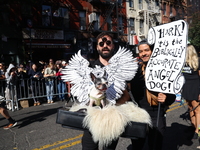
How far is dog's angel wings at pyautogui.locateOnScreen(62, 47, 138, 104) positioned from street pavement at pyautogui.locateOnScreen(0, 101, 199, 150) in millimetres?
1769

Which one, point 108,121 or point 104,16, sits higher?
point 104,16

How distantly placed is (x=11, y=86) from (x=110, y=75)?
5.85 metres

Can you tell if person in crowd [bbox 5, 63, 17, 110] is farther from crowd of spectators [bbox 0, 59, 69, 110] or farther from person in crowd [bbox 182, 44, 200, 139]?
person in crowd [bbox 182, 44, 200, 139]

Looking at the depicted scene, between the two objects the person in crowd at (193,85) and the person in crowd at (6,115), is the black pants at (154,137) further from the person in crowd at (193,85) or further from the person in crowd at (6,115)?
the person in crowd at (6,115)

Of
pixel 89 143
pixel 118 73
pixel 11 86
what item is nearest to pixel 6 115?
pixel 11 86

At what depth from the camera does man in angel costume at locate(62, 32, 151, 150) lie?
1769 mm

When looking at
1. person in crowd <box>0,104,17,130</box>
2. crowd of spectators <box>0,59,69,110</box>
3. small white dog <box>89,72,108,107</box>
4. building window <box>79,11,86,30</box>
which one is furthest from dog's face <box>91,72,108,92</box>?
building window <box>79,11,86,30</box>

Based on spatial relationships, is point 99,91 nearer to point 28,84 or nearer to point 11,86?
point 11,86

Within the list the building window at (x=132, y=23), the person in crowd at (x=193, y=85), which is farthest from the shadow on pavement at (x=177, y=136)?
the building window at (x=132, y=23)

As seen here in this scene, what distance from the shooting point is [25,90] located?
7371mm

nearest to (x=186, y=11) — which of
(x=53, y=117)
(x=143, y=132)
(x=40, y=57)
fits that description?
(x=40, y=57)

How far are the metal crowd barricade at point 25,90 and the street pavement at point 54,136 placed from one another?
138 cm

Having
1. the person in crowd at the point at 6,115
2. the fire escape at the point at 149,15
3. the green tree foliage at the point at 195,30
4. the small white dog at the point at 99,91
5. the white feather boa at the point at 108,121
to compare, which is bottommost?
the person in crowd at the point at 6,115

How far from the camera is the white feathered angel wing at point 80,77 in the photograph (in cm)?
206
